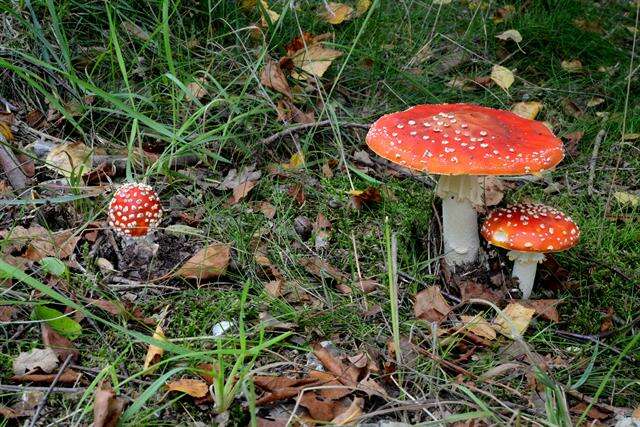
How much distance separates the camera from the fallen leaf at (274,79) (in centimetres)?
386

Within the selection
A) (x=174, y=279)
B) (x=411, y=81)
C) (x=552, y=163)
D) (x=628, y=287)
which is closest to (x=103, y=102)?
(x=174, y=279)

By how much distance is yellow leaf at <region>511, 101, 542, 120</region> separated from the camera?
4.20m

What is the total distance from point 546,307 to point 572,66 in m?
2.51

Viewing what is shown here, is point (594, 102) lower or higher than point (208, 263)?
lower

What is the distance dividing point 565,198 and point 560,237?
1.04 metres

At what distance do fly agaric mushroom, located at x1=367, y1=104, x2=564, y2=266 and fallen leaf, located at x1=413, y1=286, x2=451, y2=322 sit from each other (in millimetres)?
394

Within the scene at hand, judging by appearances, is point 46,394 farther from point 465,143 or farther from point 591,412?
point 591,412

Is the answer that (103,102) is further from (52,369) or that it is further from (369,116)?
(52,369)

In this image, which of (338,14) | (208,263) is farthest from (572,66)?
(208,263)

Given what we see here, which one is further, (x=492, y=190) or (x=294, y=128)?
(x=294, y=128)

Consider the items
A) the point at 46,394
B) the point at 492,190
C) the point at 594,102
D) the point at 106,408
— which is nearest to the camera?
the point at 106,408

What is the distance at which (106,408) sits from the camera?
2.03m

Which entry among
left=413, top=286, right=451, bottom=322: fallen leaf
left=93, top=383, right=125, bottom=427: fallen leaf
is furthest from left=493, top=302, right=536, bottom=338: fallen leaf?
left=93, top=383, right=125, bottom=427: fallen leaf

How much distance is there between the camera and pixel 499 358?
2586 millimetres
